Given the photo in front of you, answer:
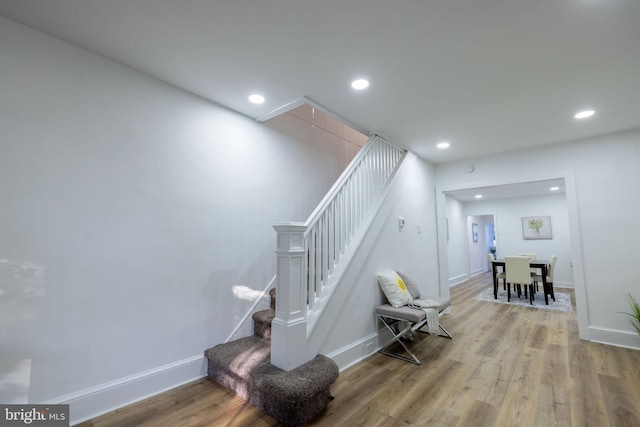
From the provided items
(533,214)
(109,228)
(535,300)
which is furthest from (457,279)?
(109,228)

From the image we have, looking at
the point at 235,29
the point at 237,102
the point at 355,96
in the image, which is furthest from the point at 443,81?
the point at 237,102

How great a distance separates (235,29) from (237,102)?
99cm

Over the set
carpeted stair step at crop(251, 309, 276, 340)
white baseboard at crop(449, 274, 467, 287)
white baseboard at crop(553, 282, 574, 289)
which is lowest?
white baseboard at crop(553, 282, 574, 289)

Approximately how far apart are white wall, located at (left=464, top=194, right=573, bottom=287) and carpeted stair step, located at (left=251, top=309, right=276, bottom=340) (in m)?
8.13

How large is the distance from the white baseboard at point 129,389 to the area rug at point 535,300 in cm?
575

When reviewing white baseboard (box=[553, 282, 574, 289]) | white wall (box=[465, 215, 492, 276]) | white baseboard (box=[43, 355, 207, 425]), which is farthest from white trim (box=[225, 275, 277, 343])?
white baseboard (box=[553, 282, 574, 289])

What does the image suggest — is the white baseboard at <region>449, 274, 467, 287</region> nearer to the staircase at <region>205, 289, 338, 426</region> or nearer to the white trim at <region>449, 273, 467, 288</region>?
the white trim at <region>449, 273, 467, 288</region>

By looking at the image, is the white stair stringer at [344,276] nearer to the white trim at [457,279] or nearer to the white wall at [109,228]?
the white wall at [109,228]

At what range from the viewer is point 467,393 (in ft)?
7.59

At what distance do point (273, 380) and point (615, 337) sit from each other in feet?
13.6

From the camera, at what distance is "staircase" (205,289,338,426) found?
6.16 ft

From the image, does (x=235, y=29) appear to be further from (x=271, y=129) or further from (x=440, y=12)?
(x=271, y=129)

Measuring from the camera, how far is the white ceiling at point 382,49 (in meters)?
1.65

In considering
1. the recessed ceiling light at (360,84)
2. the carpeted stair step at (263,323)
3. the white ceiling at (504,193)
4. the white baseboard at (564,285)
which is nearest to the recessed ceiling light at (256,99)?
the recessed ceiling light at (360,84)
